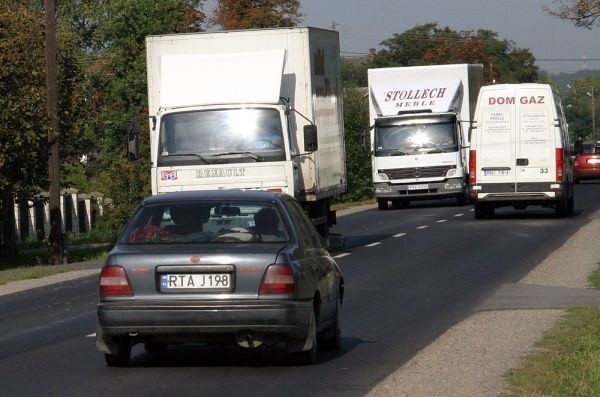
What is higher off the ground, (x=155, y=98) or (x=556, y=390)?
(x=155, y=98)

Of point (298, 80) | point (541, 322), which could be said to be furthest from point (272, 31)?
point (541, 322)

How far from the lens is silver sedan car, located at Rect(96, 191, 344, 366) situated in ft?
34.7

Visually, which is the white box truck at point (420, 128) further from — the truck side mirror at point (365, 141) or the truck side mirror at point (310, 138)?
the truck side mirror at point (310, 138)

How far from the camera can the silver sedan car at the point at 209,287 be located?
10586 mm

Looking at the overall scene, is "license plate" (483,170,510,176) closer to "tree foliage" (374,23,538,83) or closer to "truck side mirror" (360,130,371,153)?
"truck side mirror" (360,130,371,153)

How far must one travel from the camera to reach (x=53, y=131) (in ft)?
102

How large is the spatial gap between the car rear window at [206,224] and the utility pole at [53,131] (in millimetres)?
19703

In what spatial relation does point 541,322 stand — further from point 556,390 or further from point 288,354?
point 556,390

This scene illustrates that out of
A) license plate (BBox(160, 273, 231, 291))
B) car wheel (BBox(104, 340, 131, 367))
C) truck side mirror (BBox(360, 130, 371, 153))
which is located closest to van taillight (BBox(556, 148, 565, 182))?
truck side mirror (BBox(360, 130, 371, 153))

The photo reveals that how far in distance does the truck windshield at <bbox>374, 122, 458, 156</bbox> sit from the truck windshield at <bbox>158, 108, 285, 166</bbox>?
19042mm

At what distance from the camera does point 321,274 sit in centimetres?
1155

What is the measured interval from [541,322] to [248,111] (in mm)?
8364

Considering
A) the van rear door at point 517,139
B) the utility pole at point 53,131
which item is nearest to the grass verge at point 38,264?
the utility pole at point 53,131

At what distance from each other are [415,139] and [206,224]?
29.8m
